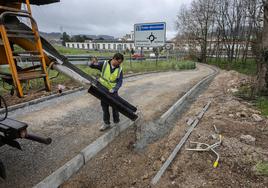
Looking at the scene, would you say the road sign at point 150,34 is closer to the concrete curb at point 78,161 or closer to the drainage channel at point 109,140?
the drainage channel at point 109,140

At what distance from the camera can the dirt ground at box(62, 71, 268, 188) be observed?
3.19 metres

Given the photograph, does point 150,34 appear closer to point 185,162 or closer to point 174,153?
point 174,153

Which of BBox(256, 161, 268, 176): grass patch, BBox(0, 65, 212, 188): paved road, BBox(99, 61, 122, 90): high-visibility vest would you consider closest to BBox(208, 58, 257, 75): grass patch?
BBox(0, 65, 212, 188): paved road

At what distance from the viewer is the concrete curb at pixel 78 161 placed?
10.1 ft

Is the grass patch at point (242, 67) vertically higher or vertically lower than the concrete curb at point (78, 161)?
lower

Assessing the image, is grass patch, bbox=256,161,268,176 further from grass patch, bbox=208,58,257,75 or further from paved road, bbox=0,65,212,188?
grass patch, bbox=208,58,257,75

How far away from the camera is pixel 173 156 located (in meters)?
3.76

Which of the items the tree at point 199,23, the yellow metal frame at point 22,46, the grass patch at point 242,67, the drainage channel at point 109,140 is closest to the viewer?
the yellow metal frame at point 22,46

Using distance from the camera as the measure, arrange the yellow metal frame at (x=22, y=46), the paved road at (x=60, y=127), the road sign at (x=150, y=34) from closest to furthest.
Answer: the yellow metal frame at (x=22, y=46) → the paved road at (x=60, y=127) → the road sign at (x=150, y=34)

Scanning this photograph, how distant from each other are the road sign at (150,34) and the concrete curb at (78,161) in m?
13.7

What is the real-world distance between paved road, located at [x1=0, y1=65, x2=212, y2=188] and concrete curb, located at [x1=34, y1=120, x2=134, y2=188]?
0.21m

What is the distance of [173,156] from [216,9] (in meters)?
A: 35.0

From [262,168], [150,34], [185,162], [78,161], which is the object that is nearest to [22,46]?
[78,161]

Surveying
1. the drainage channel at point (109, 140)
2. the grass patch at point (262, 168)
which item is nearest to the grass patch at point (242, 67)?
the drainage channel at point (109, 140)
